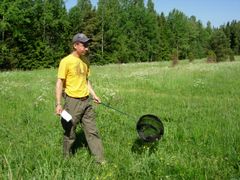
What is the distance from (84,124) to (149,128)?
1182 millimetres

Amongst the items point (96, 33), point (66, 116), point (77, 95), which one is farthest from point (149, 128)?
point (96, 33)

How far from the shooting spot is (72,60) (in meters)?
6.39

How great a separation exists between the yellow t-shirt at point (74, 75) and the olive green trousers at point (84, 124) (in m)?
0.12

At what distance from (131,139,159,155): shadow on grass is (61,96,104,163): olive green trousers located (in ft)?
2.53

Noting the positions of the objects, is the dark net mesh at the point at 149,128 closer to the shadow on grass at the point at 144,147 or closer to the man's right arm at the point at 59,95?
the shadow on grass at the point at 144,147

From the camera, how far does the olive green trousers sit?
6.42 meters

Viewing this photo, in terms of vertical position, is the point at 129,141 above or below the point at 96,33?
below

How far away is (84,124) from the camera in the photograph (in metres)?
6.54

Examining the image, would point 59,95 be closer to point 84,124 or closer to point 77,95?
point 77,95

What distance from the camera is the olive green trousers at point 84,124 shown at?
6418 mm

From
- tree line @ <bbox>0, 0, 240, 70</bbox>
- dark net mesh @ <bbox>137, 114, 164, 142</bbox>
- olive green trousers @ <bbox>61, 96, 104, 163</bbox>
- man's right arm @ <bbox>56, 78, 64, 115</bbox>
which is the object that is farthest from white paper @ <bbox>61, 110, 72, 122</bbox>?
tree line @ <bbox>0, 0, 240, 70</bbox>

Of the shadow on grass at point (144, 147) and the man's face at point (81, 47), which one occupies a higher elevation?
the man's face at point (81, 47)

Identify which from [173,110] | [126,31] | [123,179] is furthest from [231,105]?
[126,31]

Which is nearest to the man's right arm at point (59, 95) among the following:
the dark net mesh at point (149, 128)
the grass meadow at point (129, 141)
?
the grass meadow at point (129, 141)
